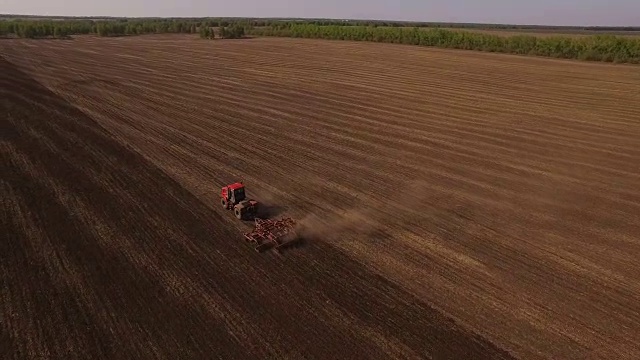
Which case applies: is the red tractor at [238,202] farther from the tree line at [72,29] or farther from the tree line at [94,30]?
the tree line at [72,29]

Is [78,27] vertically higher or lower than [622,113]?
higher

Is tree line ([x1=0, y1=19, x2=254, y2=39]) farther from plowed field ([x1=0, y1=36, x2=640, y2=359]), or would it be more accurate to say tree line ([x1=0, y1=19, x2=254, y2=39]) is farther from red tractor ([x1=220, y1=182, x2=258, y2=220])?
red tractor ([x1=220, y1=182, x2=258, y2=220])

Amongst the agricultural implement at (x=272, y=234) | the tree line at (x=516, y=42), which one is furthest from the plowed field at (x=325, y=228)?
the tree line at (x=516, y=42)

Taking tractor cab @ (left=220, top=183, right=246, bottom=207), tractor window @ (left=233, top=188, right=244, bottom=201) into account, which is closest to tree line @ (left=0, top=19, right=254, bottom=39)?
tractor cab @ (left=220, top=183, right=246, bottom=207)

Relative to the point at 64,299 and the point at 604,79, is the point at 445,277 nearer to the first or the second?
the point at 64,299

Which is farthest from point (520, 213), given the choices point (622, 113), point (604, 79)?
point (604, 79)

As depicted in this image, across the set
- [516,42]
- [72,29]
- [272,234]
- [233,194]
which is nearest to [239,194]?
[233,194]
